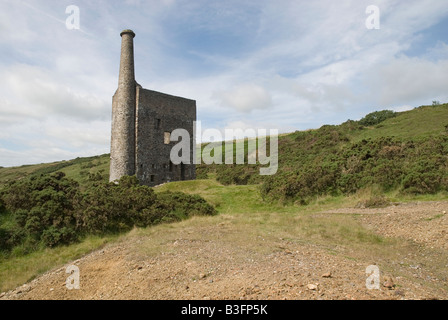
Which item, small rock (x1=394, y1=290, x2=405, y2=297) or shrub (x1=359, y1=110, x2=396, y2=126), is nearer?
small rock (x1=394, y1=290, x2=405, y2=297)

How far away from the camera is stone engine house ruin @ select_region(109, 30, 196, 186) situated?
21719mm

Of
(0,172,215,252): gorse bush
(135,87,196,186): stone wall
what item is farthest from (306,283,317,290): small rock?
(135,87,196,186): stone wall

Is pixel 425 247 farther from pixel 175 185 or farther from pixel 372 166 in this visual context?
pixel 175 185

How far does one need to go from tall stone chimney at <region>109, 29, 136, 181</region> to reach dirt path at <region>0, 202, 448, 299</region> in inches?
527

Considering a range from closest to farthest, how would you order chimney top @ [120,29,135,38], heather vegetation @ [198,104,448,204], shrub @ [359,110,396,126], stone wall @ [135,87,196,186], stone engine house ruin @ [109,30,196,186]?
heather vegetation @ [198,104,448,204] → stone engine house ruin @ [109,30,196,186] → chimney top @ [120,29,135,38] → stone wall @ [135,87,196,186] → shrub @ [359,110,396,126]

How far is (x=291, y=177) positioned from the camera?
17.1 m

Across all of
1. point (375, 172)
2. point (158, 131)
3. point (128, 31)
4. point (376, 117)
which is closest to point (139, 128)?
point (158, 131)

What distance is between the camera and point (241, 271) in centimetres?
537

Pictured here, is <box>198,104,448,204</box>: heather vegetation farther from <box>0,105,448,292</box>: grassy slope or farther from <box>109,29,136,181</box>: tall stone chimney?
<box>109,29,136,181</box>: tall stone chimney

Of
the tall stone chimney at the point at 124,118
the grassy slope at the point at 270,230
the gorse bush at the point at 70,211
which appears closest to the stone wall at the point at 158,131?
the tall stone chimney at the point at 124,118

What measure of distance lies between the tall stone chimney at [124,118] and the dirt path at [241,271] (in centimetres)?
1338

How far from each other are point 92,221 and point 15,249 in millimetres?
2350
